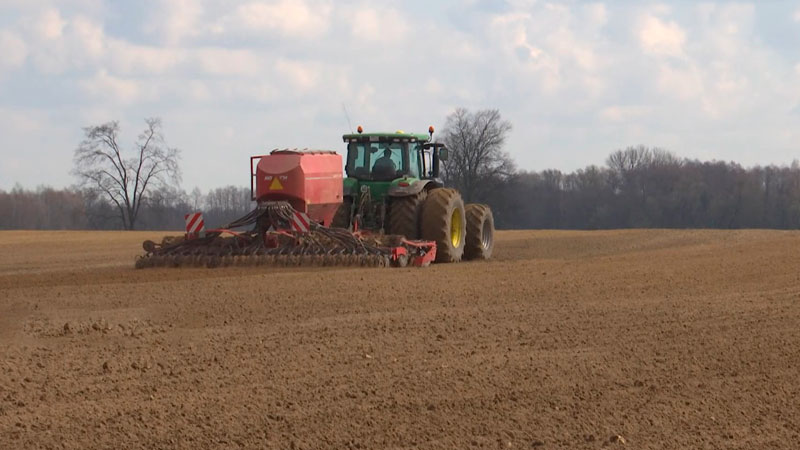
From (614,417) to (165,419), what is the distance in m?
2.86

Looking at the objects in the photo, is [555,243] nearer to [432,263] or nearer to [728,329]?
[432,263]

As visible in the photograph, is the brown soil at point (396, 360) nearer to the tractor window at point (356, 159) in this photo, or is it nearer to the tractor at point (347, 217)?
the tractor at point (347, 217)

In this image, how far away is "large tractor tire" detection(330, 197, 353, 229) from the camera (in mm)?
18047

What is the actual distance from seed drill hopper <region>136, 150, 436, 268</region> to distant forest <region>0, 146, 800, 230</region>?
33132 mm

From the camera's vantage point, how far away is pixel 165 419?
6.75m

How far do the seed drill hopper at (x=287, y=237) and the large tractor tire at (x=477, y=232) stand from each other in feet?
8.59

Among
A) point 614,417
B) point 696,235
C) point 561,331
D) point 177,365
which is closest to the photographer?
point 614,417

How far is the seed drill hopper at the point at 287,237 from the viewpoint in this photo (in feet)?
52.1

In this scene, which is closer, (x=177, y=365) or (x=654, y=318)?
(x=177, y=365)

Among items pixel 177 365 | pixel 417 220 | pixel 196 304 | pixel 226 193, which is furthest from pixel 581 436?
pixel 226 193

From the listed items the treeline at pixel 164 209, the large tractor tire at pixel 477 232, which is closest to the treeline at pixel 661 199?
the treeline at pixel 164 209

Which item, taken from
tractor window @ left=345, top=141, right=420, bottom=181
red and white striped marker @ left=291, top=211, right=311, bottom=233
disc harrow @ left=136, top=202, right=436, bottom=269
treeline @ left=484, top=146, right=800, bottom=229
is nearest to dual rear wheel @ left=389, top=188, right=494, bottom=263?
tractor window @ left=345, top=141, right=420, bottom=181

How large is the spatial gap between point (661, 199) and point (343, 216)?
46.0m

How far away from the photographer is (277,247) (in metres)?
16.0
